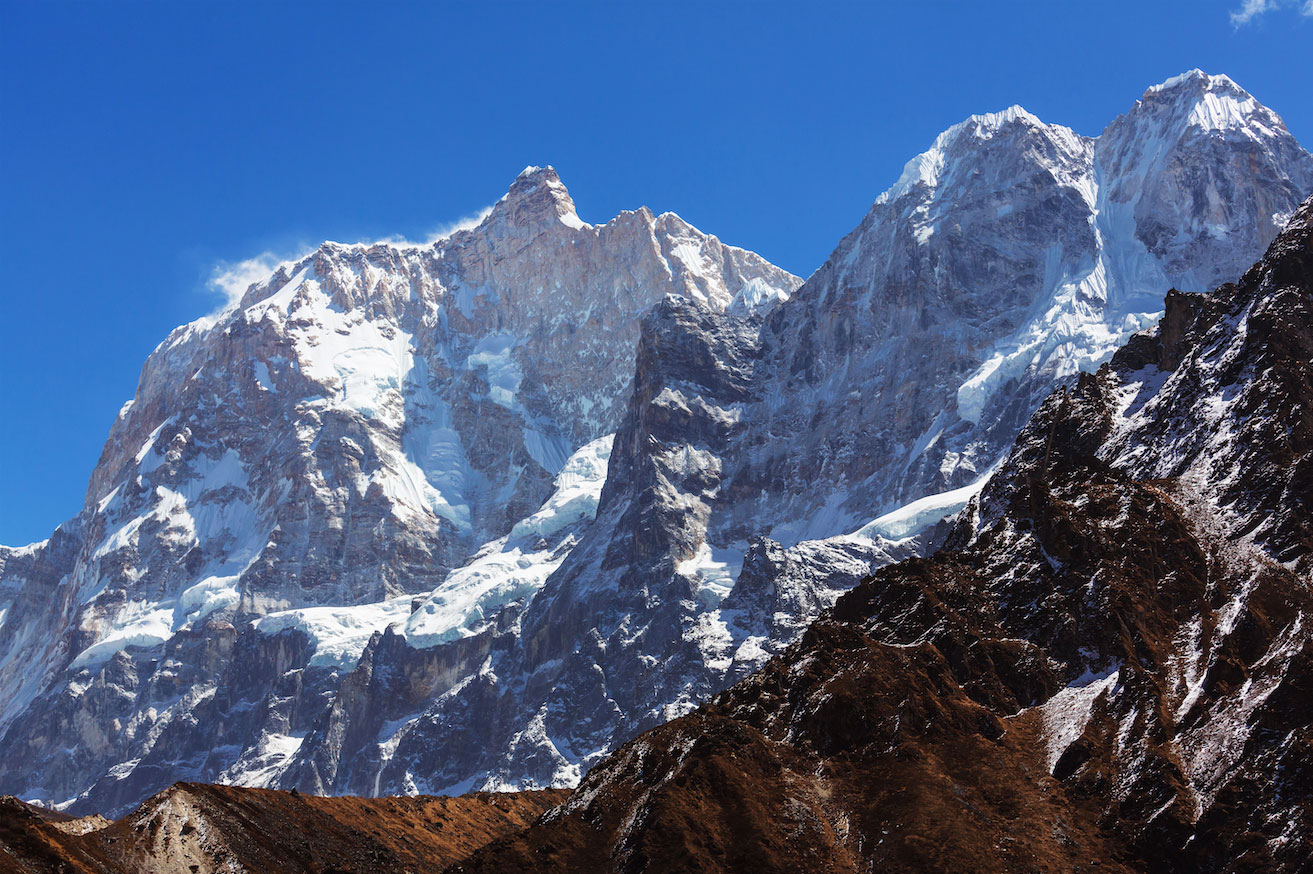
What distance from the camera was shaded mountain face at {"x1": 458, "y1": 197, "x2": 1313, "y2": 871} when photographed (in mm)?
108312

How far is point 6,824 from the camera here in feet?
350

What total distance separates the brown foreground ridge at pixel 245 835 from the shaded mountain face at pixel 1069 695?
23577 millimetres

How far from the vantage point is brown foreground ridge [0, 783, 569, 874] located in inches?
4286

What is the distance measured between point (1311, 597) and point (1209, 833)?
32969 mm

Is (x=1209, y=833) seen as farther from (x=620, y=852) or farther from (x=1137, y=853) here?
(x=620, y=852)

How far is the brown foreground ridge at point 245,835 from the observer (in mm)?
108875

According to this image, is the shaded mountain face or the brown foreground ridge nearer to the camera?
the shaded mountain face

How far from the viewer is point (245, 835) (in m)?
129

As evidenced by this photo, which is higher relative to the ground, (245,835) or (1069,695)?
(1069,695)

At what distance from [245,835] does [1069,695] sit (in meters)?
71.8

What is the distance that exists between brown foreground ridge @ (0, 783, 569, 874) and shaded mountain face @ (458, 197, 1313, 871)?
23.6 m

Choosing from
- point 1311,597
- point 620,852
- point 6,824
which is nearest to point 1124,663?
point 1311,597

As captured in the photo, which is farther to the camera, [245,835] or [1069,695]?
[1069,695]

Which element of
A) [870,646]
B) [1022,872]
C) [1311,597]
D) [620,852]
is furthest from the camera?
[870,646]
